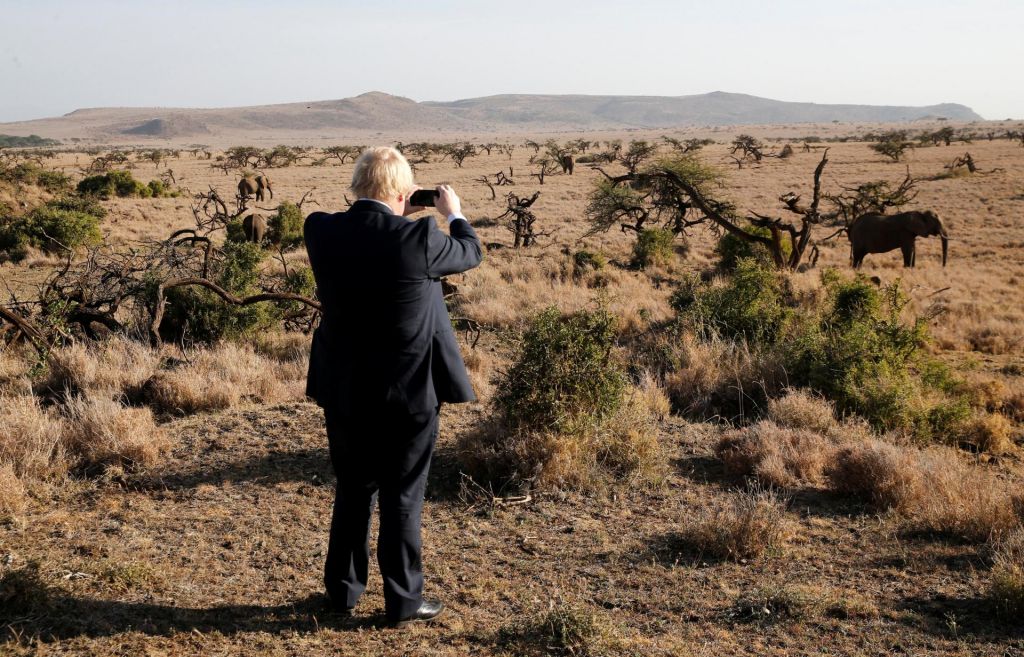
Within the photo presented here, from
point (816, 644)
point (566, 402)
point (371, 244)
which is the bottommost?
point (816, 644)

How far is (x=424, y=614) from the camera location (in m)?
3.27

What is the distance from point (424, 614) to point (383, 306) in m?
1.36

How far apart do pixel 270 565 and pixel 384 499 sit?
1.03m

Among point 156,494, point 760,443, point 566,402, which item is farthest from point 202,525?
point 760,443

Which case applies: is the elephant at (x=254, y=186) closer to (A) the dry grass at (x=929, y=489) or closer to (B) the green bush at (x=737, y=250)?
(B) the green bush at (x=737, y=250)

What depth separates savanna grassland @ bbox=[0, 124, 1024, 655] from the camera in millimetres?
3238

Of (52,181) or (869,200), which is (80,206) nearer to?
(52,181)

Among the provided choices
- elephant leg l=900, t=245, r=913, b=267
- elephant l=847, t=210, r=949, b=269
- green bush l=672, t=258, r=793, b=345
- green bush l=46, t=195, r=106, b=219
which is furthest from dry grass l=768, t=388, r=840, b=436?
green bush l=46, t=195, r=106, b=219

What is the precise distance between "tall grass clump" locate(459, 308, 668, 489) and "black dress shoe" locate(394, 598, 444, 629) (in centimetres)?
153

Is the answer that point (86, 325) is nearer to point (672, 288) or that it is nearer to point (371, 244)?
point (371, 244)

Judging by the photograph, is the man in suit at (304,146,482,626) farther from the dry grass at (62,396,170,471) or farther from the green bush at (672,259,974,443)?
the green bush at (672,259,974,443)

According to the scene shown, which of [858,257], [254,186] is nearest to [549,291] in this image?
[858,257]

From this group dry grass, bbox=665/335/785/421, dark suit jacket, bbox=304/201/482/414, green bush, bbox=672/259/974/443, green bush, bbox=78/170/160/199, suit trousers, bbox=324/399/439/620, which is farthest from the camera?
green bush, bbox=78/170/160/199

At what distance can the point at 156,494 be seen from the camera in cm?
455
